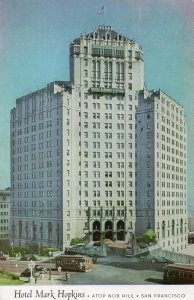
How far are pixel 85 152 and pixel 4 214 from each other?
1634 millimetres

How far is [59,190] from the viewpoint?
7.66 metres

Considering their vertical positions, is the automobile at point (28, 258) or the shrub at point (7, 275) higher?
the automobile at point (28, 258)

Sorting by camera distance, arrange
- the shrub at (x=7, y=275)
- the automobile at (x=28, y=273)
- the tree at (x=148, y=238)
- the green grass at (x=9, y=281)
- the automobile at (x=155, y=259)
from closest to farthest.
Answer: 1. the green grass at (x=9, y=281)
2. the shrub at (x=7, y=275)
3. the automobile at (x=28, y=273)
4. the automobile at (x=155, y=259)
5. the tree at (x=148, y=238)

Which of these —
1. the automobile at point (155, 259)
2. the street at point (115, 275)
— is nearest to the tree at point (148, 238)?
the automobile at point (155, 259)

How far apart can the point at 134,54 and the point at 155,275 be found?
3.08 m

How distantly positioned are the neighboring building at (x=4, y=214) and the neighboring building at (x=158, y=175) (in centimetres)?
204

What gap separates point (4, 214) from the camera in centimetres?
779

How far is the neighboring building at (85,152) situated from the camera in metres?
7.50

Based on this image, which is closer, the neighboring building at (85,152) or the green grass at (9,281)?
the green grass at (9,281)

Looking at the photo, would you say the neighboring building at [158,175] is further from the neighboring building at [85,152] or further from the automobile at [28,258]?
the automobile at [28,258]

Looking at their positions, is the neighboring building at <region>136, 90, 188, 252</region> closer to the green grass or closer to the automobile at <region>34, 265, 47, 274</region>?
the automobile at <region>34, 265, 47, 274</region>

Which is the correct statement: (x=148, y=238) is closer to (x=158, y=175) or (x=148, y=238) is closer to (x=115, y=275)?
(x=158, y=175)
